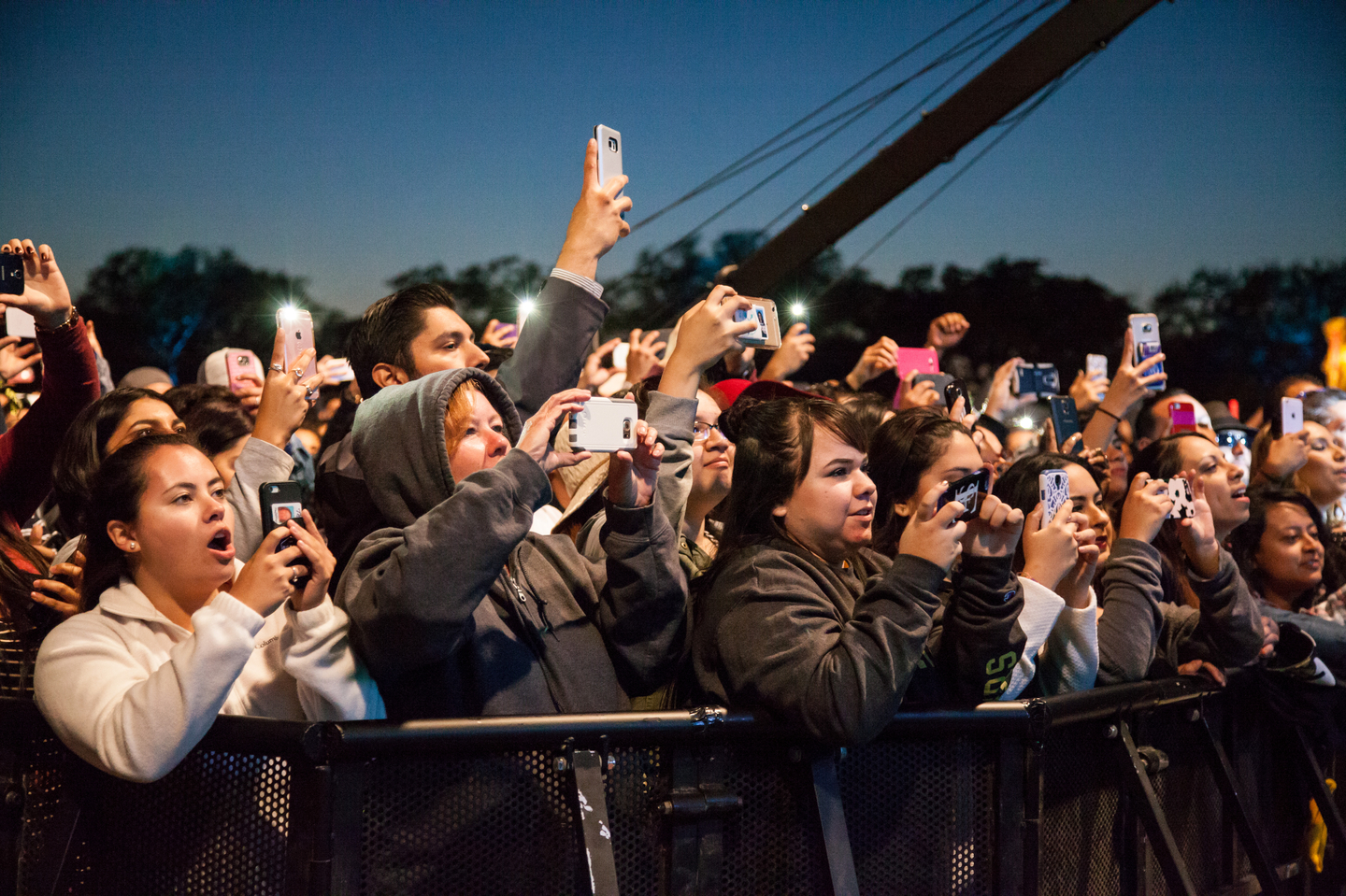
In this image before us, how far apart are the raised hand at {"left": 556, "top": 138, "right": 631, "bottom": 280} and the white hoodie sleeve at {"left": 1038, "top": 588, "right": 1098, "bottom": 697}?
1486mm

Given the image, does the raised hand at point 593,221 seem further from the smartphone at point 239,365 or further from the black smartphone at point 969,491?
the smartphone at point 239,365

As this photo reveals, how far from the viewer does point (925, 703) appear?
2244 millimetres

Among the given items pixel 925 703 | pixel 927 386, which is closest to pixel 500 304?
pixel 927 386

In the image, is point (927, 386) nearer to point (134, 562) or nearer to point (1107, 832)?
point (1107, 832)

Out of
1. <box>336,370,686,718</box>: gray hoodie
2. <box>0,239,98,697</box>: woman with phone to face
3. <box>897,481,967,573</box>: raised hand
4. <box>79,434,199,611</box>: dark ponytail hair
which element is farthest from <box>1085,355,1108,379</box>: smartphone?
<box>79,434,199,611</box>: dark ponytail hair

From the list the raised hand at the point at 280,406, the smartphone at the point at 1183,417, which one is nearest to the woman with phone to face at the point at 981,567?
the raised hand at the point at 280,406

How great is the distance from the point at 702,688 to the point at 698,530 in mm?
988

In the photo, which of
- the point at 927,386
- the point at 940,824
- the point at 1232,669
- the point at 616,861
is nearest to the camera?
the point at 616,861

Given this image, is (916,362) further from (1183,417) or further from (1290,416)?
(1290,416)

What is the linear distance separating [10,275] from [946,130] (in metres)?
10.6

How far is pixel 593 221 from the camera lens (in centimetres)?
299

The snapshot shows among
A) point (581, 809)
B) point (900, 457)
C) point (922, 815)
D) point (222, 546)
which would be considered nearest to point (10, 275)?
point (222, 546)

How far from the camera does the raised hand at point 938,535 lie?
2219 mm

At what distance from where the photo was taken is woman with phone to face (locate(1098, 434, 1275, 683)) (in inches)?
115
